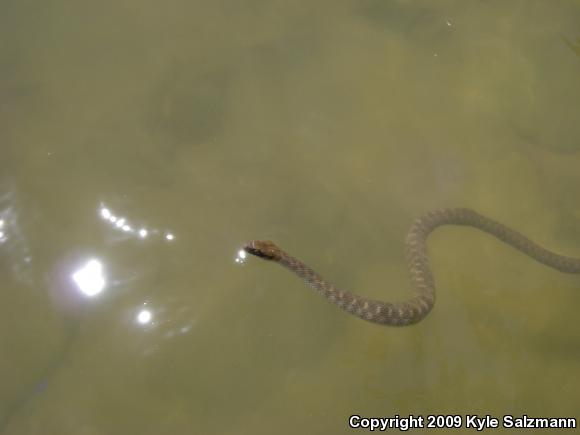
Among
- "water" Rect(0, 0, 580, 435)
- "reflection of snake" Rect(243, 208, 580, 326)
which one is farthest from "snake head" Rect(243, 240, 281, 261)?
"water" Rect(0, 0, 580, 435)

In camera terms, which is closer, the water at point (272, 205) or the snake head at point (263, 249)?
the water at point (272, 205)

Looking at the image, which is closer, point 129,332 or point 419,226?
point 129,332

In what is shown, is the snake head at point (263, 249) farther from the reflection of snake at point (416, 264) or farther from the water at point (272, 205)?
the water at point (272, 205)

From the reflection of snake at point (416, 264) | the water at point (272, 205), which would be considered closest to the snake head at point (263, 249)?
the reflection of snake at point (416, 264)

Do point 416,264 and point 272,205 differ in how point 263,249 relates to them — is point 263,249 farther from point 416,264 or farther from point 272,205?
point 416,264

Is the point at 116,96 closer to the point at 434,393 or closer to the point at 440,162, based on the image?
the point at 440,162

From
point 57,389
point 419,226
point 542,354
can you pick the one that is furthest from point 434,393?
point 57,389

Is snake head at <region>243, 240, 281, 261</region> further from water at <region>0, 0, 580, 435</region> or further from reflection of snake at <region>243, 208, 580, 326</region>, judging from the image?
water at <region>0, 0, 580, 435</region>
